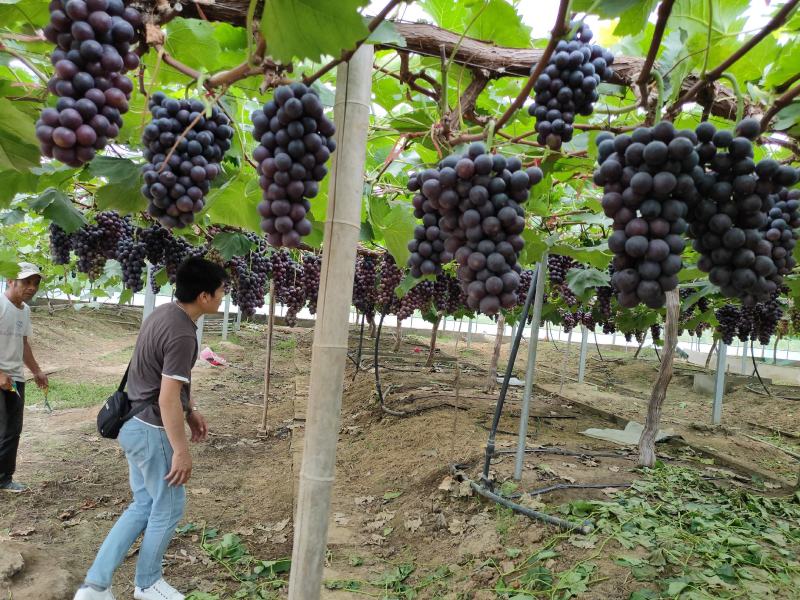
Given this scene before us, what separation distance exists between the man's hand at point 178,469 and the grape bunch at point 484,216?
Result: 107 inches

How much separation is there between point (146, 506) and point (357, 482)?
298 cm

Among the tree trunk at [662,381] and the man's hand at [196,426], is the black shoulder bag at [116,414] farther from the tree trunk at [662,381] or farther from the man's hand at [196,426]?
the tree trunk at [662,381]

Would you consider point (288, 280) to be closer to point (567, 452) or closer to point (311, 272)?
point (311, 272)

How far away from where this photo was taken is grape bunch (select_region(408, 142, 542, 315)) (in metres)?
1.18

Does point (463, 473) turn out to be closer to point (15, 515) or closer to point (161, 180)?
point (15, 515)

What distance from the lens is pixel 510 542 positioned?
3814mm

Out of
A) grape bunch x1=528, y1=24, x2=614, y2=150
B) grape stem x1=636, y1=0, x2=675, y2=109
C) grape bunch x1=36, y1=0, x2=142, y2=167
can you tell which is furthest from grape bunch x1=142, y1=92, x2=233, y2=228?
grape stem x1=636, y1=0, x2=675, y2=109

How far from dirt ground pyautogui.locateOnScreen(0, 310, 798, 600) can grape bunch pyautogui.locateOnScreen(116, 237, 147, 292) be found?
2.08 metres

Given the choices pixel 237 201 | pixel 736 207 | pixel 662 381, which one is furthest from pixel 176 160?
pixel 662 381

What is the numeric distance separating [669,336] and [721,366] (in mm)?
6095

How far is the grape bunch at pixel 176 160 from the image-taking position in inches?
52.1

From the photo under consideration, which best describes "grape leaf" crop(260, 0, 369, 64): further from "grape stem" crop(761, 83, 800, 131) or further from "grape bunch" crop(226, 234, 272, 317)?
"grape bunch" crop(226, 234, 272, 317)

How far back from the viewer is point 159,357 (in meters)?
3.35

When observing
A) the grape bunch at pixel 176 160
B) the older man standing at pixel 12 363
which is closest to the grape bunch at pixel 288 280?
the older man standing at pixel 12 363
